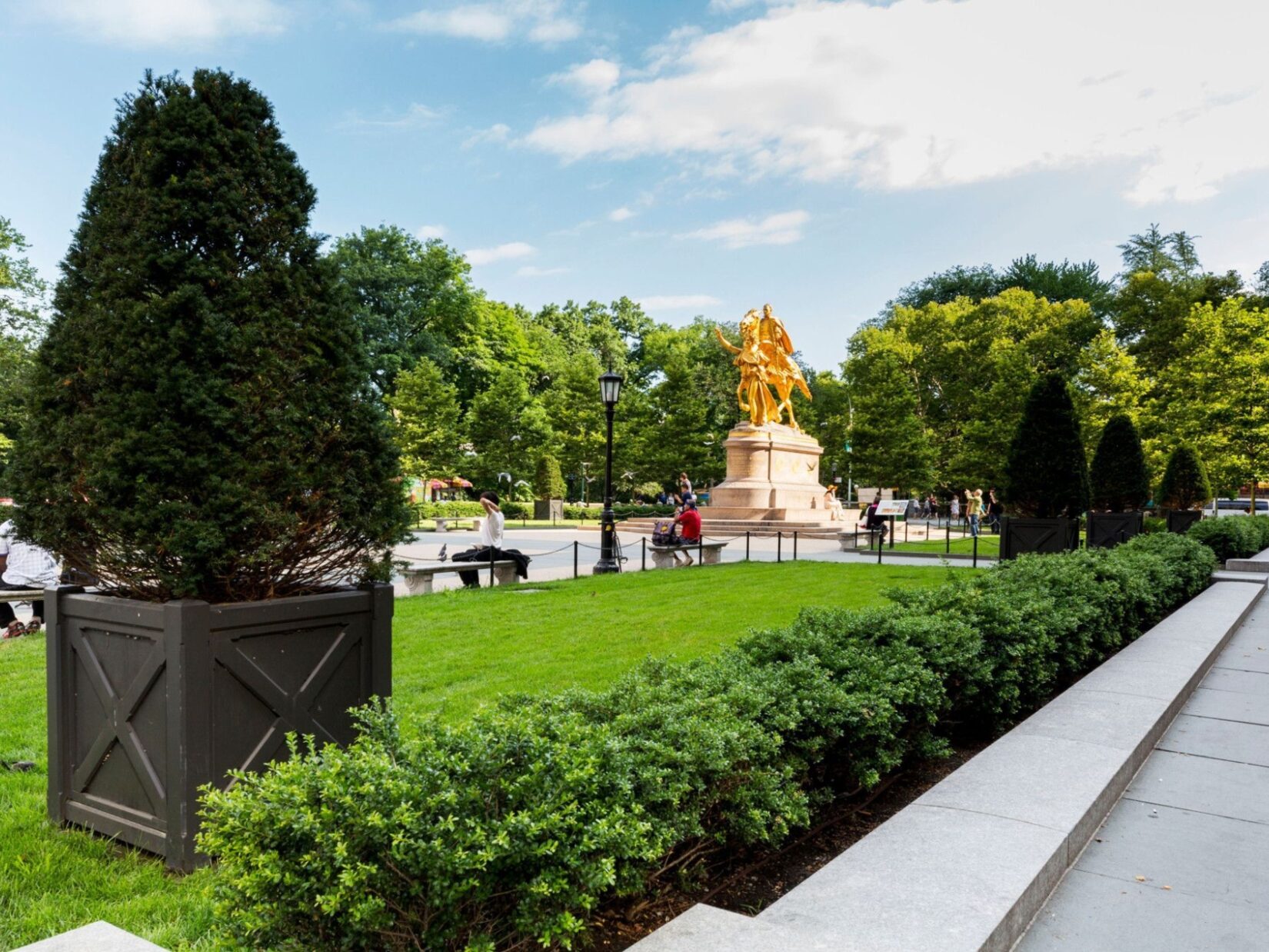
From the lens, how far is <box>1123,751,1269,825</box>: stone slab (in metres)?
4.29

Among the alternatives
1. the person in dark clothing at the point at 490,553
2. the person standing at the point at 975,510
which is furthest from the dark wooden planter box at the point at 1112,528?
the person in dark clothing at the point at 490,553

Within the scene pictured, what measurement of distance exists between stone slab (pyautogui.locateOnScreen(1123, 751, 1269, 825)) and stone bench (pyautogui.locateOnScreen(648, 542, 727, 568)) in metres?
13.1

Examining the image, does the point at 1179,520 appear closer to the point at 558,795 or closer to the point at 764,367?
the point at 764,367

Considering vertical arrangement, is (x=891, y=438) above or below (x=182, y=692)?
above

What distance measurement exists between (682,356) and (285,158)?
2139 inches

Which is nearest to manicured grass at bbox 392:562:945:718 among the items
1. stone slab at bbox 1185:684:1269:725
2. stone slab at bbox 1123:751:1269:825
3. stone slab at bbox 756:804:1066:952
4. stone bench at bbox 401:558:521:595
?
stone bench at bbox 401:558:521:595

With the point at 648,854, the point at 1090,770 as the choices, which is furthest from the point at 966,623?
the point at 648,854

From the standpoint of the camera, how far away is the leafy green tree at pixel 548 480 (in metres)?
53.9

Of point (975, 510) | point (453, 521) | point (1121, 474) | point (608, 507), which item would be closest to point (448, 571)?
point (608, 507)

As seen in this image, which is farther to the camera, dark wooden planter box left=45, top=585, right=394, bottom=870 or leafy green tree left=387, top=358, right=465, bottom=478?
leafy green tree left=387, top=358, right=465, bottom=478

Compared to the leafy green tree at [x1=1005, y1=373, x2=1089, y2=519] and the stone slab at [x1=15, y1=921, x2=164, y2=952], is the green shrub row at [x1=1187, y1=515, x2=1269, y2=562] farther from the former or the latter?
the stone slab at [x1=15, y1=921, x2=164, y2=952]

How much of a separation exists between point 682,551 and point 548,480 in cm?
3592

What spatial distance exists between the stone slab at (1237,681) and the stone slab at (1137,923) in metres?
4.39

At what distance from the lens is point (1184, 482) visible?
2283cm
